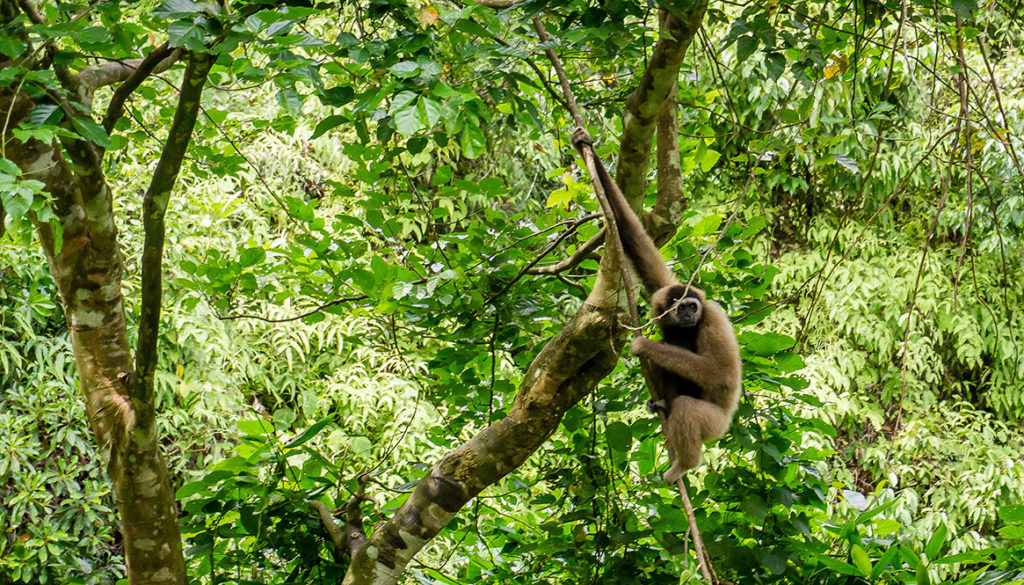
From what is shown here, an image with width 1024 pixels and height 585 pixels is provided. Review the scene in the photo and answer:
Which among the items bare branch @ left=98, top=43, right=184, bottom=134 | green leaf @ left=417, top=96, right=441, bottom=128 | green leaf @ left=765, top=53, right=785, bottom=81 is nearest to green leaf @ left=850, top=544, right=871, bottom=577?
green leaf @ left=765, top=53, right=785, bottom=81

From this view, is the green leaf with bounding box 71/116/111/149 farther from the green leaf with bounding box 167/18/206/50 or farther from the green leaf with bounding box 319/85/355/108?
the green leaf with bounding box 319/85/355/108

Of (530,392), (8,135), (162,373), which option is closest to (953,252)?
(530,392)

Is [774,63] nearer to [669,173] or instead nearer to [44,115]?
[669,173]

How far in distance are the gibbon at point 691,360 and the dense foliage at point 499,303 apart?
11 centimetres

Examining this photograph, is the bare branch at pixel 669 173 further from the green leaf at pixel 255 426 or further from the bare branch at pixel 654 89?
the green leaf at pixel 255 426

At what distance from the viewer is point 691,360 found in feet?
13.0

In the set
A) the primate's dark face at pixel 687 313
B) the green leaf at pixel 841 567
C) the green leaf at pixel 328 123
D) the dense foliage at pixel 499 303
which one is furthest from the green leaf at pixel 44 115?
the green leaf at pixel 841 567

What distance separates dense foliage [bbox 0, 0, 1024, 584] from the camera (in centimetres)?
257

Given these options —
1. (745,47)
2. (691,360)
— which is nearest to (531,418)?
(691,360)

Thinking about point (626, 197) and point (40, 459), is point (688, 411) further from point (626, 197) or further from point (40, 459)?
point (40, 459)

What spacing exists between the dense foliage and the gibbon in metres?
0.11

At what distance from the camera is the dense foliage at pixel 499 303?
2572mm

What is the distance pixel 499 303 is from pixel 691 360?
3.50ft

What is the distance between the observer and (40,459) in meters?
5.80
